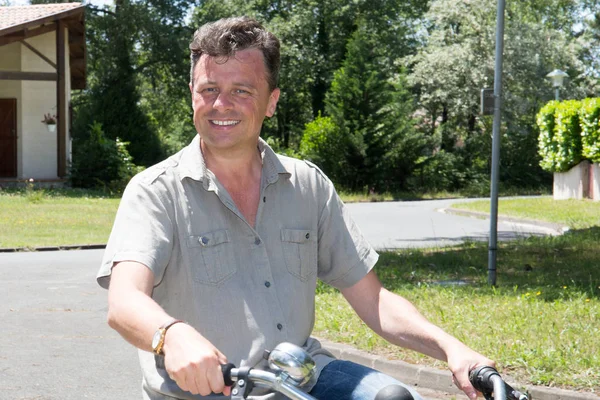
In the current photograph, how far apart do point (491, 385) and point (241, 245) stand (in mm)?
826

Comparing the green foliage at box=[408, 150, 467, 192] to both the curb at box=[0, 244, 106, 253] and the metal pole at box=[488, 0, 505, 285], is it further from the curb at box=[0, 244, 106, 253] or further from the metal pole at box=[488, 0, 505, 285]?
the metal pole at box=[488, 0, 505, 285]

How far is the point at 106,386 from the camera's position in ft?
22.3

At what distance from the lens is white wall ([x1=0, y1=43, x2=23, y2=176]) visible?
3100cm

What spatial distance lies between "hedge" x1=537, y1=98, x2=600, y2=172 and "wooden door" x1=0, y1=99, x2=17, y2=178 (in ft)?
53.2

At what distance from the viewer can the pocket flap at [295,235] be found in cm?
284

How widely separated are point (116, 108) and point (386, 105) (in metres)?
9.83

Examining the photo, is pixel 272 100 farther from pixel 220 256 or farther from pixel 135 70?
pixel 135 70

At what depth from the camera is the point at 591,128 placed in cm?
2666

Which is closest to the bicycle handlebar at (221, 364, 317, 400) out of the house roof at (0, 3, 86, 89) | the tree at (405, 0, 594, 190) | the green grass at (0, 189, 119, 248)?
the green grass at (0, 189, 119, 248)

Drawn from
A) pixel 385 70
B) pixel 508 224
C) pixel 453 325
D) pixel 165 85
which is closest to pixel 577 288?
pixel 453 325

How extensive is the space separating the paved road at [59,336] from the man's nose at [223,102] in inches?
164

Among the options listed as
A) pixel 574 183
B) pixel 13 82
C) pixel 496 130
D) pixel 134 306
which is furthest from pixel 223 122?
pixel 13 82

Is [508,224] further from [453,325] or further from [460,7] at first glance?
[460,7]

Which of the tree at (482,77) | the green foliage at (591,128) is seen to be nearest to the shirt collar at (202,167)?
the green foliage at (591,128)
